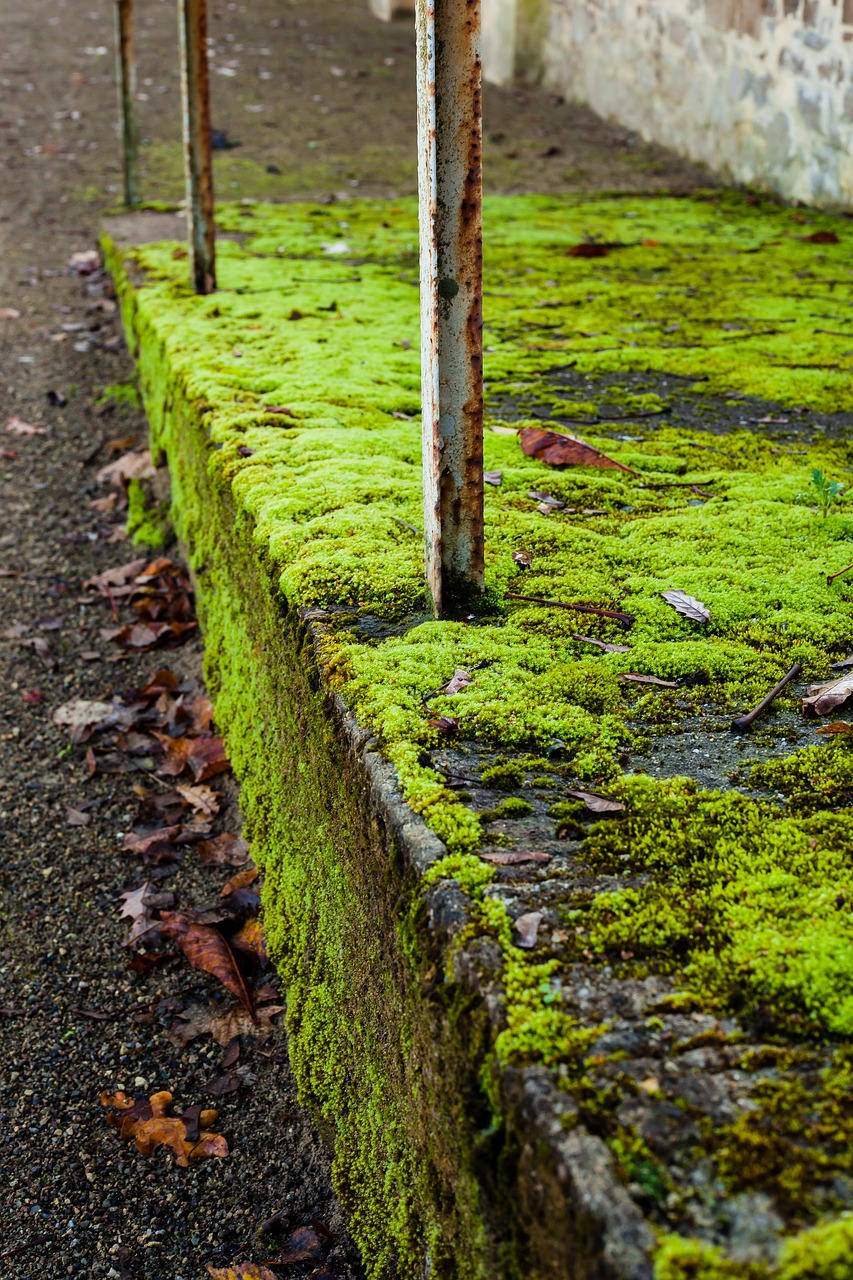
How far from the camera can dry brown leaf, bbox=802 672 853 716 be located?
181 centimetres

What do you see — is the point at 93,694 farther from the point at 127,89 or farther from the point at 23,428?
the point at 127,89

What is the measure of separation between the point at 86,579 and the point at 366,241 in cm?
251

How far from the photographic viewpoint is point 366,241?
5.69 m

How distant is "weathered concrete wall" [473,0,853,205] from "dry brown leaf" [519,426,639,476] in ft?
12.7

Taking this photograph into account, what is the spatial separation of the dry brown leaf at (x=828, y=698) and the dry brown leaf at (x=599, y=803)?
0.46 meters

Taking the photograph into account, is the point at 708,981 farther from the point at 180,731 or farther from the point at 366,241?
the point at 366,241

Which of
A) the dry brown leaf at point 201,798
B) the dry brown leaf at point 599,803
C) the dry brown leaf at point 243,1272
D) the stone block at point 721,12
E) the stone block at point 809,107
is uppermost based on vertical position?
the stone block at point 721,12

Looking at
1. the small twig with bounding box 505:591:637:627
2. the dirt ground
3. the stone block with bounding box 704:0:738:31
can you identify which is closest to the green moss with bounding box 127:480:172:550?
the dirt ground

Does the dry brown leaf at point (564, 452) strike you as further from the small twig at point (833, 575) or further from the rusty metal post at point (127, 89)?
the rusty metal post at point (127, 89)

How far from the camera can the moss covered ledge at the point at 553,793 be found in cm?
108

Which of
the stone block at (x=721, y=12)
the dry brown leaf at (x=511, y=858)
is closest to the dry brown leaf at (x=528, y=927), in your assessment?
the dry brown leaf at (x=511, y=858)

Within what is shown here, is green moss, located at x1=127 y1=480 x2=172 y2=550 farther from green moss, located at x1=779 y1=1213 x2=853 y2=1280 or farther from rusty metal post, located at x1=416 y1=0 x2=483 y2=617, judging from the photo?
green moss, located at x1=779 y1=1213 x2=853 y2=1280

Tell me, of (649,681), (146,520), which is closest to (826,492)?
(649,681)

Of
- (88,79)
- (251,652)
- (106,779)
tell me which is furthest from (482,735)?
(88,79)
